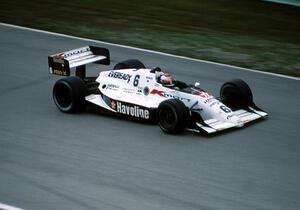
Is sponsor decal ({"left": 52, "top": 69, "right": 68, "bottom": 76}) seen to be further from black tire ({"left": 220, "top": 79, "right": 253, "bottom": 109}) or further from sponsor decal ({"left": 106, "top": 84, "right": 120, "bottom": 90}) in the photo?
black tire ({"left": 220, "top": 79, "right": 253, "bottom": 109})

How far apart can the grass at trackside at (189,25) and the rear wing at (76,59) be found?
3.55 m

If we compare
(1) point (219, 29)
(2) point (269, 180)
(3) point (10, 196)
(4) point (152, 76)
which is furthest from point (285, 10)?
(3) point (10, 196)

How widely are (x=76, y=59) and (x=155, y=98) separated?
188 cm

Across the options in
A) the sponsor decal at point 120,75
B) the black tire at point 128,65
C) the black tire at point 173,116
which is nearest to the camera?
the black tire at point 173,116

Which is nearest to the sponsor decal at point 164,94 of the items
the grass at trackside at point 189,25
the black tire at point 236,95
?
the black tire at point 236,95

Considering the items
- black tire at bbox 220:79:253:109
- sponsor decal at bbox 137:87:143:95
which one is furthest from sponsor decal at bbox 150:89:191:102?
black tire at bbox 220:79:253:109

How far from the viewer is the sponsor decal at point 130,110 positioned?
11.9 metres

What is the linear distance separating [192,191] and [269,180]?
1076 millimetres

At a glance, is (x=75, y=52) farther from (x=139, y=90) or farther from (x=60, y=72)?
(x=139, y=90)

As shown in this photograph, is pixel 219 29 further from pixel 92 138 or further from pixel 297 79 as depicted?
pixel 92 138

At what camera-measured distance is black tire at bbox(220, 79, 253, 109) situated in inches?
489

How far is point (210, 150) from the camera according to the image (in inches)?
436

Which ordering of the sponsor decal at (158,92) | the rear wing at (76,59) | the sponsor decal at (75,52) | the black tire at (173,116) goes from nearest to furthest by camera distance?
the black tire at (173,116) < the sponsor decal at (158,92) < the rear wing at (76,59) < the sponsor decal at (75,52)

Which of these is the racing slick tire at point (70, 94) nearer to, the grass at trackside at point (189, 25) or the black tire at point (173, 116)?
the black tire at point (173, 116)
